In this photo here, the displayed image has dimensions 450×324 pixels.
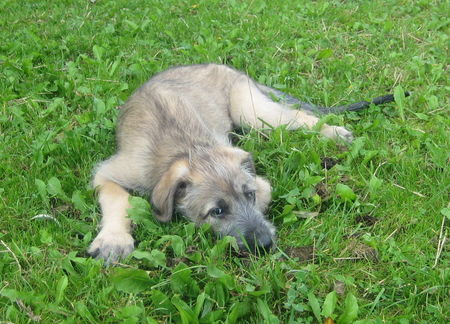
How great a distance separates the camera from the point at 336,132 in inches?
189

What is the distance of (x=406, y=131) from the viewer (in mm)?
4891

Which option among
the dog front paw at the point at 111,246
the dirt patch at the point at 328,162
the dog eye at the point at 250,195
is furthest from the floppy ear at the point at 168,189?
the dirt patch at the point at 328,162

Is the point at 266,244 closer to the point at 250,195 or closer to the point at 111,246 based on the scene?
the point at 250,195

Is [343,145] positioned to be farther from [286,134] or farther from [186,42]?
[186,42]

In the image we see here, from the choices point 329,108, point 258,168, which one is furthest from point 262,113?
point 258,168

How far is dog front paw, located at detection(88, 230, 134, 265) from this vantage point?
3.50 metres

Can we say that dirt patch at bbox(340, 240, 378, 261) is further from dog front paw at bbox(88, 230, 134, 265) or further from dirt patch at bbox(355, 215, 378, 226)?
dog front paw at bbox(88, 230, 134, 265)

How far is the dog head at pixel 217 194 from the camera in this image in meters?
3.69

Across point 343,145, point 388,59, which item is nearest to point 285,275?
point 343,145

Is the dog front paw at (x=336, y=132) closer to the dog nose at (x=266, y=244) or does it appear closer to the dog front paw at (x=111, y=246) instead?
the dog nose at (x=266, y=244)

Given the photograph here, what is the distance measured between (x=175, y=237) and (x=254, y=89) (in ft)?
7.83

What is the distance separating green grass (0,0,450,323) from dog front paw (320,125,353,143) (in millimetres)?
159

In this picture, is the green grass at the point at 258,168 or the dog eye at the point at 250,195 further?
the dog eye at the point at 250,195

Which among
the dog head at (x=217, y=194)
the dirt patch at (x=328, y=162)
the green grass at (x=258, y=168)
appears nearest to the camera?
the green grass at (x=258, y=168)
